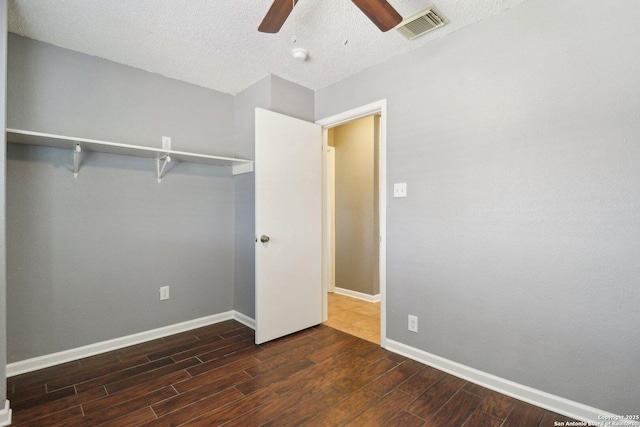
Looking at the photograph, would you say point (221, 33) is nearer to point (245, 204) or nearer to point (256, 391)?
point (245, 204)

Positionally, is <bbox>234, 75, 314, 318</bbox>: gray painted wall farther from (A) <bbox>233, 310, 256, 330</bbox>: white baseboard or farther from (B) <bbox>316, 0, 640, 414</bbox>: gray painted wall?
(B) <bbox>316, 0, 640, 414</bbox>: gray painted wall

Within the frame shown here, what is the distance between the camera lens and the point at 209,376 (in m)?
2.08

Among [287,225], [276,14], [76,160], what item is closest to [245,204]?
[287,225]

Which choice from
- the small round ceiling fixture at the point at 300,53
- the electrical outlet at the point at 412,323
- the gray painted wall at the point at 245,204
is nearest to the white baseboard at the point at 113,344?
the gray painted wall at the point at 245,204

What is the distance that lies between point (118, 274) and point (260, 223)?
1.26 metres

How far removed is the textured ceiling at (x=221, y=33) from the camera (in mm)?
1827

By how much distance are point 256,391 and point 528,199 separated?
2.08 metres

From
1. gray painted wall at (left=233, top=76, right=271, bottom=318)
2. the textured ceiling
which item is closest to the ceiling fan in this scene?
the textured ceiling

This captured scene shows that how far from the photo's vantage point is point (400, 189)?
2.39m

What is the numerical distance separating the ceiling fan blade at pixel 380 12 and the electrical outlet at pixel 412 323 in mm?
1997

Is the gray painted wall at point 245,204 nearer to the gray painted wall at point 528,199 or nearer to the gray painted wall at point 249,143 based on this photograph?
the gray painted wall at point 249,143

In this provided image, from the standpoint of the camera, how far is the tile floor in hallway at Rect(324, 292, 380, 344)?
2838 millimetres

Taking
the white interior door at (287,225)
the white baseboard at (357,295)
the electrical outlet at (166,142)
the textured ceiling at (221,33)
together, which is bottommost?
the white baseboard at (357,295)

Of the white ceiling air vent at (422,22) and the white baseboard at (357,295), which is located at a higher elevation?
the white ceiling air vent at (422,22)
